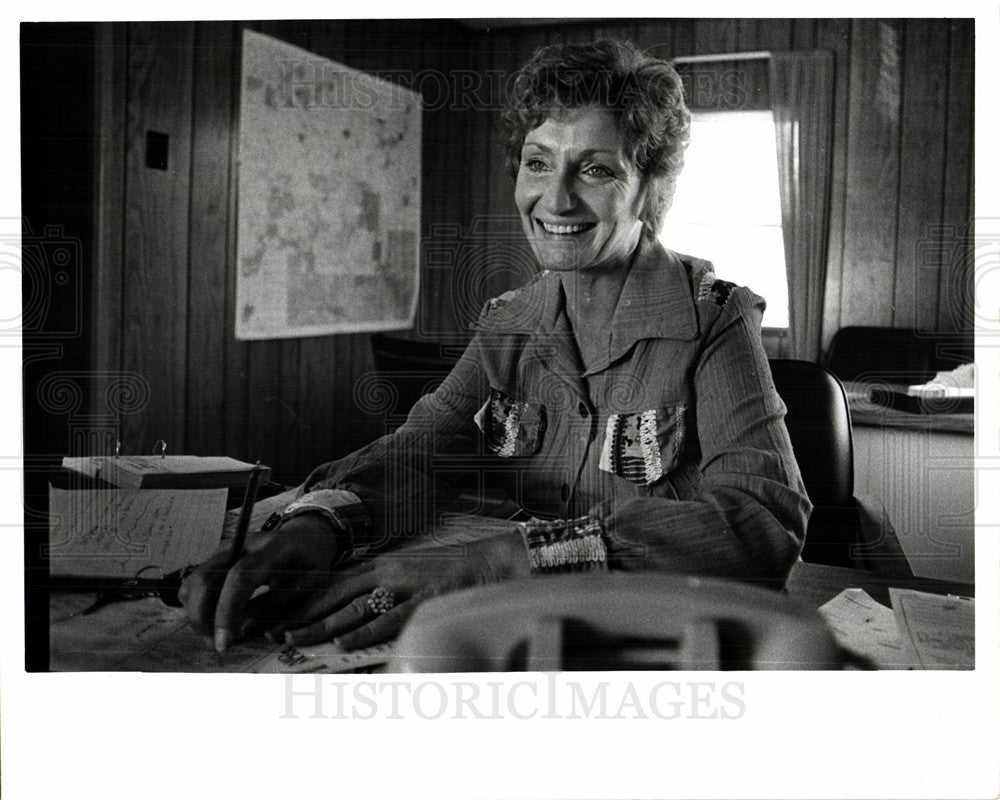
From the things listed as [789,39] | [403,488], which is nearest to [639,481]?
[403,488]

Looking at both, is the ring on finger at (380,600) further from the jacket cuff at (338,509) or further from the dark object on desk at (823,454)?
the dark object on desk at (823,454)

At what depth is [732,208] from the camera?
194 centimetres

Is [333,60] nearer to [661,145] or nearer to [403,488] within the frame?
[661,145]

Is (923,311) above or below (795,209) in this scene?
below

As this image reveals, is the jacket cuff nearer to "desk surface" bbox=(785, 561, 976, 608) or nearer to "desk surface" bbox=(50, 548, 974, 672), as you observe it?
"desk surface" bbox=(50, 548, 974, 672)

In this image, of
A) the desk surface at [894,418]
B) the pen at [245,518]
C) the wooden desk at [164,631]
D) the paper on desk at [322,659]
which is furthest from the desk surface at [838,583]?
the pen at [245,518]

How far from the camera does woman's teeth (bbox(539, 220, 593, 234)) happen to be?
6.41 ft

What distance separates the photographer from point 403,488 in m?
2.00

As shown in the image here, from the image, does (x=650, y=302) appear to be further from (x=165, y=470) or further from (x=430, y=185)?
(x=165, y=470)

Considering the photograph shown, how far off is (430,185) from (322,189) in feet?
0.61

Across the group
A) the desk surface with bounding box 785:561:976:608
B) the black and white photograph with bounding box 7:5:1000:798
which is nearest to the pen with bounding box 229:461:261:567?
the black and white photograph with bounding box 7:5:1000:798

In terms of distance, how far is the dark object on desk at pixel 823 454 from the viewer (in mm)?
1945

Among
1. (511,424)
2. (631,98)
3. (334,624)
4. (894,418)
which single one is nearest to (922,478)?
(894,418)

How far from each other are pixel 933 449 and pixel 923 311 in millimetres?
241
